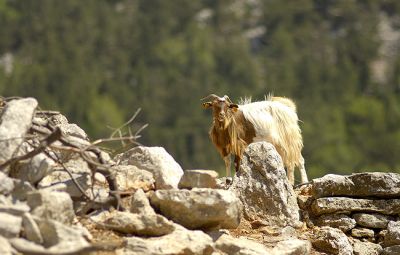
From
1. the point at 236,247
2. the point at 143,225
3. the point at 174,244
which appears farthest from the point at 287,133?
the point at 174,244

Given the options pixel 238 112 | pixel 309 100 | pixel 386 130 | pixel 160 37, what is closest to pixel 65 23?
pixel 160 37

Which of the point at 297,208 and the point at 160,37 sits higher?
the point at 160,37

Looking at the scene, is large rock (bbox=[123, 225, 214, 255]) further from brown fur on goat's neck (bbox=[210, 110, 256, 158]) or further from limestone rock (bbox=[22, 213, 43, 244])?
brown fur on goat's neck (bbox=[210, 110, 256, 158])

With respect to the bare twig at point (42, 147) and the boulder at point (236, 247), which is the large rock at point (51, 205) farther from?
the boulder at point (236, 247)

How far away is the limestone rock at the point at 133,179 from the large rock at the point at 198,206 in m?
0.65

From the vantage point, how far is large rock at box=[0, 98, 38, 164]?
1100cm

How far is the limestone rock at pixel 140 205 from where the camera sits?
1138 centimetres

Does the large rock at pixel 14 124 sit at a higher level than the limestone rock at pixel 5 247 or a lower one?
higher

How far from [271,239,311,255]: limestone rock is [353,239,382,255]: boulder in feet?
5.10

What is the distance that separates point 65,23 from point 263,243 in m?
159

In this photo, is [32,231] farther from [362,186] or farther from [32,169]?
[362,186]

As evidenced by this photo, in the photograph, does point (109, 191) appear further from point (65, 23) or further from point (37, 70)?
point (65, 23)

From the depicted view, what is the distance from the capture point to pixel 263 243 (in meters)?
12.6

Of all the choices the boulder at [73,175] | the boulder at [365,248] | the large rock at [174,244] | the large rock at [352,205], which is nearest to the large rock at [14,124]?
the boulder at [73,175]
